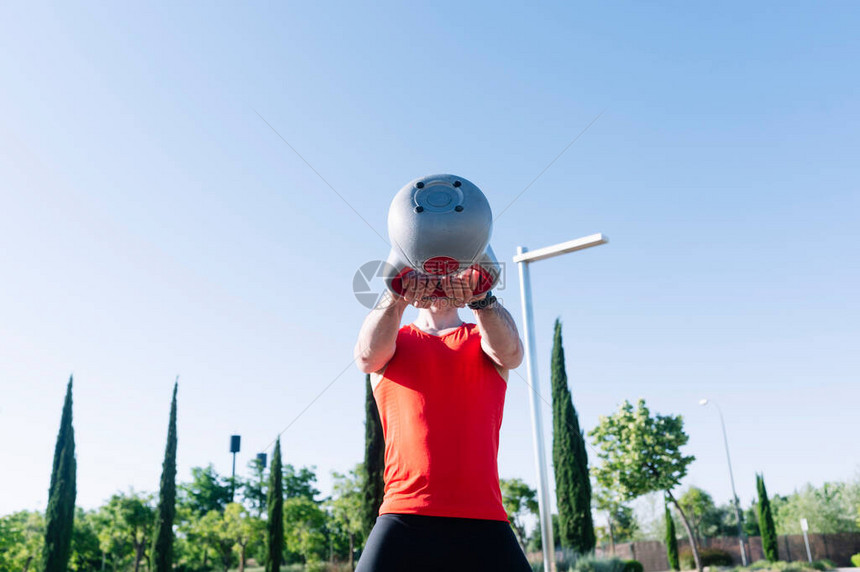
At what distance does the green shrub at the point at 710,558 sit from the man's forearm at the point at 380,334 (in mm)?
34088

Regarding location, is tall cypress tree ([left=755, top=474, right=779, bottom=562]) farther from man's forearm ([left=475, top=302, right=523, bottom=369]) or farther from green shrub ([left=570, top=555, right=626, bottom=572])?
man's forearm ([left=475, top=302, right=523, bottom=369])

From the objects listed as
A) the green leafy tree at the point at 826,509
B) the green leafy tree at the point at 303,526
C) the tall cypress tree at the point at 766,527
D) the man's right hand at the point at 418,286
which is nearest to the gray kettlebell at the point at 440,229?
the man's right hand at the point at 418,286

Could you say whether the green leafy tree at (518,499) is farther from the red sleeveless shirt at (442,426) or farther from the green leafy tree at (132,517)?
the red sleeveless shirt at (442,426)

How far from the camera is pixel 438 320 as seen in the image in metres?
2.78

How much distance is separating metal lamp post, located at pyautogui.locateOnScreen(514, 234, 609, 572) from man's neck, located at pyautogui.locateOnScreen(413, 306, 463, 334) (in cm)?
761

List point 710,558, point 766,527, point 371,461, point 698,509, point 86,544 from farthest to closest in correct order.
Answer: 1. point 698,509
2. point 86,544
3. point 710,558
4. point 766,527
5. point 371,461

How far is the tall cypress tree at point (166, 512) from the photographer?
78.4 ft

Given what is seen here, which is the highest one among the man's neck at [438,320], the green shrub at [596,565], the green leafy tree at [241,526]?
the man's neck at [438,320]

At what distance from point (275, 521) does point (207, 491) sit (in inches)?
1230

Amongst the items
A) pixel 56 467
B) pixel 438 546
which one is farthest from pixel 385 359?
pixel 56 467

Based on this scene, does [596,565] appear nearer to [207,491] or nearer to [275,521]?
[275,521]

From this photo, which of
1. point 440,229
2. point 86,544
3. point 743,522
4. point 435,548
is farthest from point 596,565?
point 743,522

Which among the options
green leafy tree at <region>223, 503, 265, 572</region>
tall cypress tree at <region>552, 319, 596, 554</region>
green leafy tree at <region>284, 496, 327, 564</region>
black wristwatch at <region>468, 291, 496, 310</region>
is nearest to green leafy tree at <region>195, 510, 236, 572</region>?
green leafy tree at <region>223, 503, 265, 572</region>

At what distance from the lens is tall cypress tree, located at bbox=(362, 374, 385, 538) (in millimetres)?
17625
